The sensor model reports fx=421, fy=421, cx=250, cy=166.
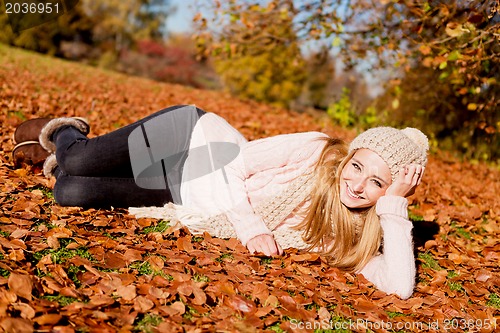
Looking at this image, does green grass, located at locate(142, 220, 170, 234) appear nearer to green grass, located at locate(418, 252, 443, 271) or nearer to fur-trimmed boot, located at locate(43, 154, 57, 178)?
fur-trimmed boot, located at locate(43, 154, 57, 178)

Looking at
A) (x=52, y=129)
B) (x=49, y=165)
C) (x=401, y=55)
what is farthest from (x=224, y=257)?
(x=401, y=55)

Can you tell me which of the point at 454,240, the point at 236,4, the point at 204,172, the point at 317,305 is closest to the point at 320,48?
the point at 236,4

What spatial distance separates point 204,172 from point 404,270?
145 centimetres

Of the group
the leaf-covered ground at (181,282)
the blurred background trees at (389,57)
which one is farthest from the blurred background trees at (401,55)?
the leaf-covered ground at (181,282)

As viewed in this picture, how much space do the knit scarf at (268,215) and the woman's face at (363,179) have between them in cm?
26

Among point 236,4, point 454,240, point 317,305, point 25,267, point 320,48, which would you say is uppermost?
point 236,4

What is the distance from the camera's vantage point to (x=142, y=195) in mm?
3064

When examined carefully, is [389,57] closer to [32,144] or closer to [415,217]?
[415,217]

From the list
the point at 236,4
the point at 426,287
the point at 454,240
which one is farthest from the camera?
the point at 236,4

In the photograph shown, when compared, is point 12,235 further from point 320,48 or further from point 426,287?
point 320,48

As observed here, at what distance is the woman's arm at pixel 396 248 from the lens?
2.54 meters

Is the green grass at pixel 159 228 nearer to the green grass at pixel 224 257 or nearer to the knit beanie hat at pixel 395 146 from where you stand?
the green grass at pixel 224 257

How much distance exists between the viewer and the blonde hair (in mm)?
2723

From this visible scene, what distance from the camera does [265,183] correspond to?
2877 millimetres
